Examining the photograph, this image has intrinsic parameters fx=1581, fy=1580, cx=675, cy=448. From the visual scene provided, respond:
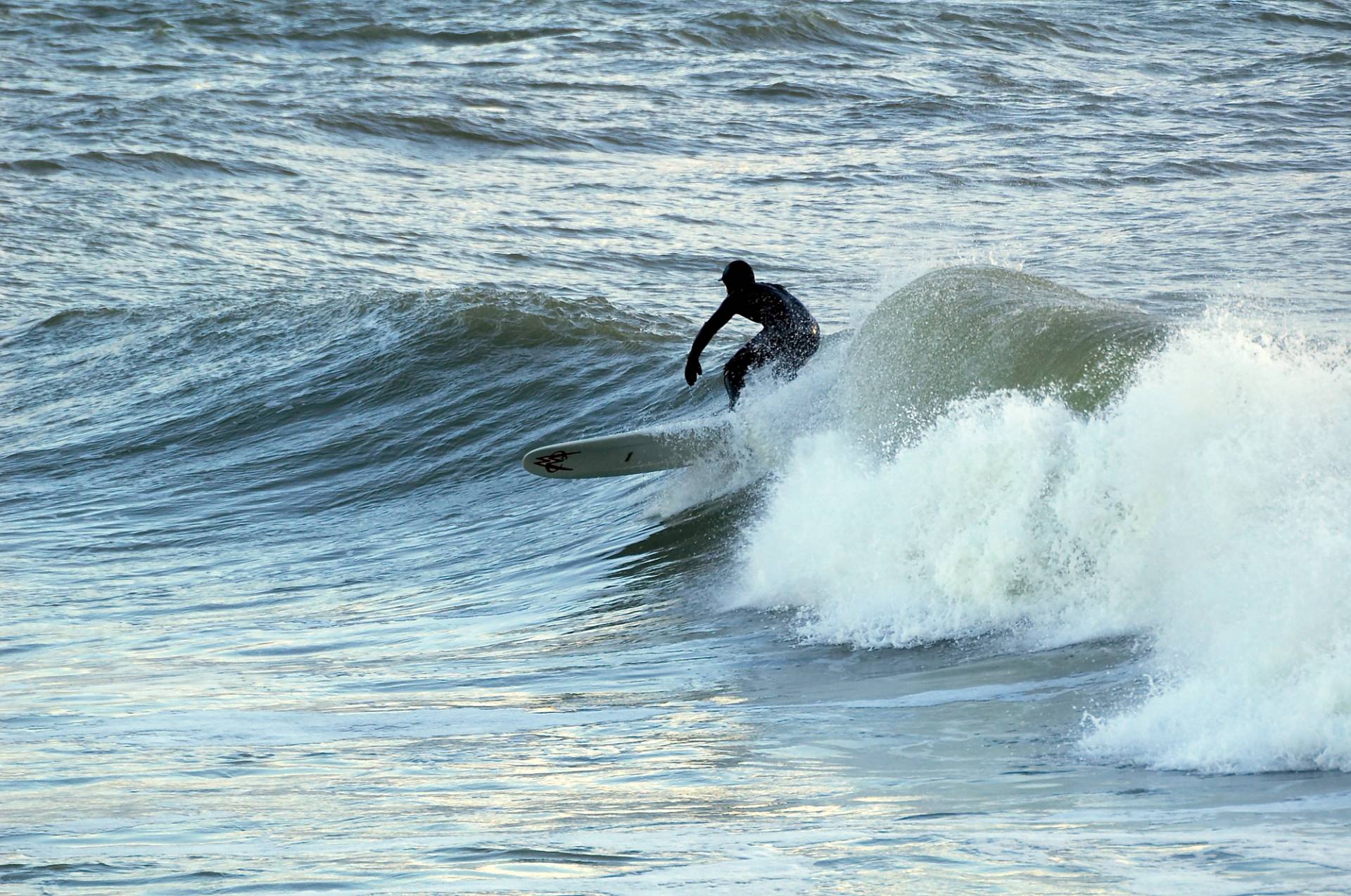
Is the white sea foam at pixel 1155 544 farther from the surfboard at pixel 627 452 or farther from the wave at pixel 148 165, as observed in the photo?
the wave at pixel 148 165

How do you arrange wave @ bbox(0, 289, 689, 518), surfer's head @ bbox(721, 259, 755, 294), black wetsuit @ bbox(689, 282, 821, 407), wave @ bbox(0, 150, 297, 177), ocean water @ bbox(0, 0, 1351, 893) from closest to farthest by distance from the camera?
ocean water @ bbox(0, 0, 1351, 893) → surfer's head @ bbox(721, 259, 755, 294) → black wetsuit @ bbox(689, 282, 821, 407) → wave @ bbox(0, 289, 689, 518) → wave @ bbox(0, 150, 297, 177)

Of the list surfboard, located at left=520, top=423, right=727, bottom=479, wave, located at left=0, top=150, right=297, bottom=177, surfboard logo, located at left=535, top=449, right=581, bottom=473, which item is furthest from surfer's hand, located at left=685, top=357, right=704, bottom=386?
wave, located at left=0, top=150, right=297, bottom=177

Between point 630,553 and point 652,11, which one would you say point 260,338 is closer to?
point 630,553

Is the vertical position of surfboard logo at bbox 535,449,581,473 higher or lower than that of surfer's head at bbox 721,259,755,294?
lower

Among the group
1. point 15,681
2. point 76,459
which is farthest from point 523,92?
point 15,681

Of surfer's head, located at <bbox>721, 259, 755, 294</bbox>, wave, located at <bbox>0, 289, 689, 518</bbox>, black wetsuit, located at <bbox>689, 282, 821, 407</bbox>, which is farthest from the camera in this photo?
wave, located at <bbox>0, 289, 689, 518</bbox>

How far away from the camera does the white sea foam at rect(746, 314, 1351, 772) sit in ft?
13.8

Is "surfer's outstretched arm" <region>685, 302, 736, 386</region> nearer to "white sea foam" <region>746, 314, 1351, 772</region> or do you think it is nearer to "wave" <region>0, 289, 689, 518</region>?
"white sea foam" <region>746, 314, 1351, 772</region>

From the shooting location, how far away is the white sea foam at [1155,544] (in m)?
4.21

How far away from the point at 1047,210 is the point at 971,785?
53.9 ft

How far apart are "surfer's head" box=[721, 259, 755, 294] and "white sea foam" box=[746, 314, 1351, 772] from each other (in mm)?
1775

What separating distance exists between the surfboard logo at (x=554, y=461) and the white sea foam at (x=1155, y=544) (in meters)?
2.10

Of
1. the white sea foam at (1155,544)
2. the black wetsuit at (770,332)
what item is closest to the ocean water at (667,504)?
the white sea foam at (1155,544)

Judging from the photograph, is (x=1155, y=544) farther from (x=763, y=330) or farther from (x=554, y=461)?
(x=554, y=461)
